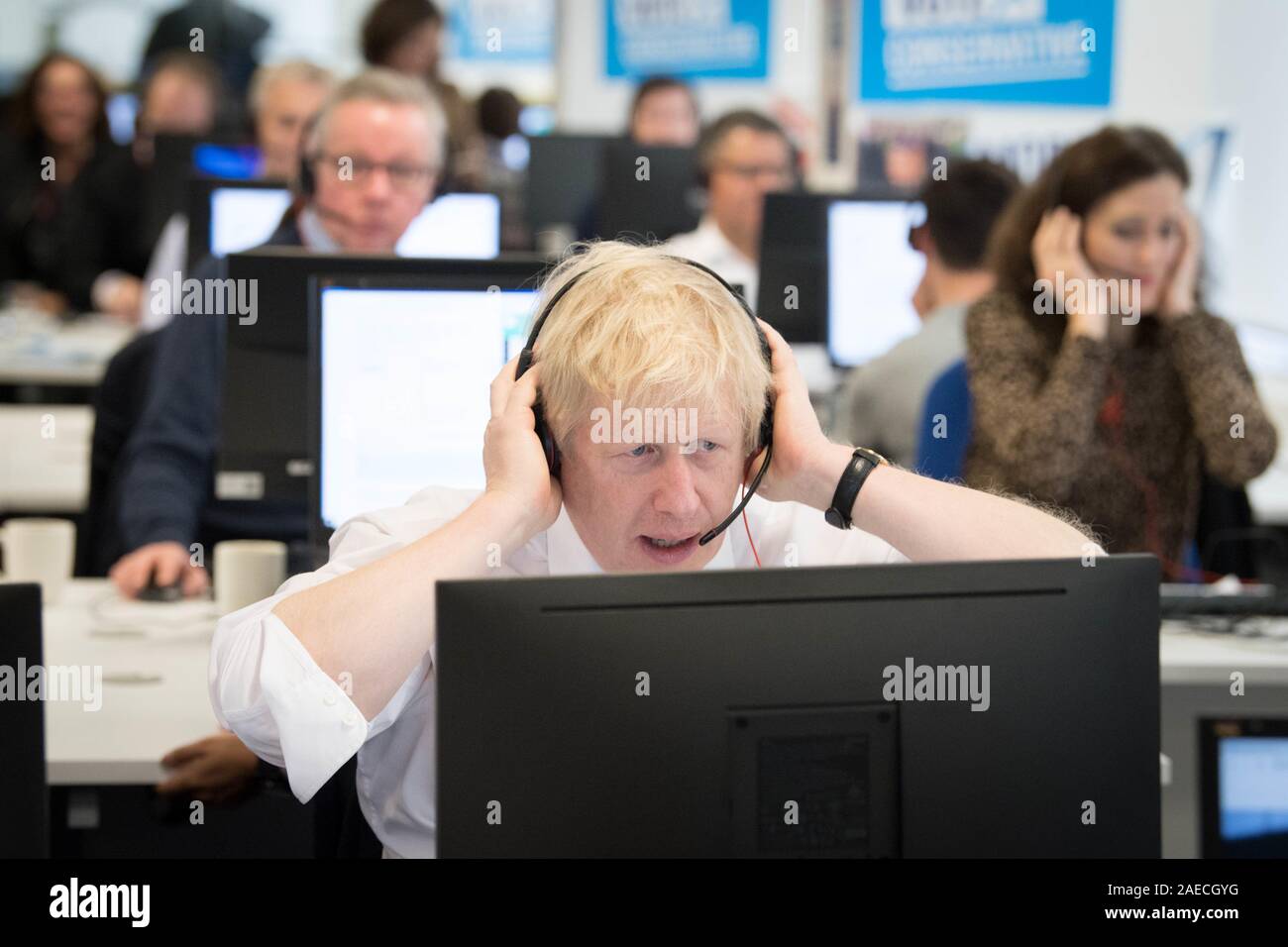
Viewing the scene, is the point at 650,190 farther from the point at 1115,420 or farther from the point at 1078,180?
the point at 1115,420

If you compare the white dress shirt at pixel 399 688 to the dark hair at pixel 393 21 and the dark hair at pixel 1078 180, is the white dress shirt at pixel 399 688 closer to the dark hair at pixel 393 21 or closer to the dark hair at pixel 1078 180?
the dark hair at pixel 1078 180

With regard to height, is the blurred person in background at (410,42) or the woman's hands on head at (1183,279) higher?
the blurred person in background at (410,42)

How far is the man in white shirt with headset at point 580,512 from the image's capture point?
4.56 ft

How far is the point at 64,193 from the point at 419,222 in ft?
11.8

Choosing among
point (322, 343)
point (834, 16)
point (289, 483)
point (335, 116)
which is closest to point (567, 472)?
point (322, 343)

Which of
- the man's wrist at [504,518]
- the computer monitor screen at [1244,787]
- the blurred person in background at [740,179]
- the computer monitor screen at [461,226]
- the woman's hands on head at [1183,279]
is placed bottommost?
the computer monitor screen at [1244,787]

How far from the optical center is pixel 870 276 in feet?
13.3

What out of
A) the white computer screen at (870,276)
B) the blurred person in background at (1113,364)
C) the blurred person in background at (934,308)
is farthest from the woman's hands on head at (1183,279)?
the white computer screen at (870,276)

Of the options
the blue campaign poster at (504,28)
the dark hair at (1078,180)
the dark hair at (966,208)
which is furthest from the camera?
the blue campaign poster at (504,28)

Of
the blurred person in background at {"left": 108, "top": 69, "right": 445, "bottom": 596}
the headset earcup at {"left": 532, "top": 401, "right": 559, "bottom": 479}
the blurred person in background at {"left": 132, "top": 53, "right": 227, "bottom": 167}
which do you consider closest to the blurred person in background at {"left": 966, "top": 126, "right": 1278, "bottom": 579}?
the blurred person in background at {"left": 108, "top": 69, "right": 445, "bottom": 596}

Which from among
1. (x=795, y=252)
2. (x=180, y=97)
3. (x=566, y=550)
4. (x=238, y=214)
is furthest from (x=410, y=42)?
(x=566, y=550)

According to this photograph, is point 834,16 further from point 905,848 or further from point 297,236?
point 905,848

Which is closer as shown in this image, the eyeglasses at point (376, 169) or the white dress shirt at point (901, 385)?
the eyeglasses at point (376, 169)

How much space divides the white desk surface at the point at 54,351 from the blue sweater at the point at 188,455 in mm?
2218
